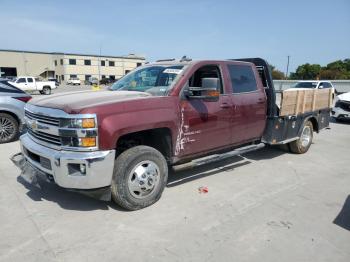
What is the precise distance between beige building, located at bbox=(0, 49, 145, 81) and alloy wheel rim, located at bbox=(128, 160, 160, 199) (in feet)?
232

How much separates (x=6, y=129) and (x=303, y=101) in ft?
23.4

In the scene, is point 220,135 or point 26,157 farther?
point 220,135

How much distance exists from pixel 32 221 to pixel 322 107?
6.74m

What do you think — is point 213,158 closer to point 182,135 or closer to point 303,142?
point 182,135

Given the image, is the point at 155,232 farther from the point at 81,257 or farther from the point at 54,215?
the point at 54,215

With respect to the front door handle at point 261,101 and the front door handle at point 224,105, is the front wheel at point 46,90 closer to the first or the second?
the front door handle at point 261,101

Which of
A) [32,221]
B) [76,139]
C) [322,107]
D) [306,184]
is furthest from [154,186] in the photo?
[322,107]

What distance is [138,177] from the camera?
4.00 meters

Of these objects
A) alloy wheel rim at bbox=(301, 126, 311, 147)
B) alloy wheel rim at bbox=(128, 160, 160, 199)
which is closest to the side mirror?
alloy wheel rim at bbox=(128, 160, 160, 199)

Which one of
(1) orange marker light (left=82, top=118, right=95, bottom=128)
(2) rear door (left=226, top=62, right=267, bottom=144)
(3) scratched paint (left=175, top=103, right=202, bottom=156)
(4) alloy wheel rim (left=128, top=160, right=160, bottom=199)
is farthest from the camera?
(2) rear door (left=226, top=62, right=267, bottom=144)

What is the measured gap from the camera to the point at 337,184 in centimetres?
520

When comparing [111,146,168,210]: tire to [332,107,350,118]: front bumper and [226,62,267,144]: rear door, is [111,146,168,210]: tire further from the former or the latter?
[332,107,350,118]: front bumper

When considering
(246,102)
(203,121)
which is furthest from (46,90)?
(203,121)

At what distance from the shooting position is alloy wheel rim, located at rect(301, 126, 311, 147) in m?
7.17
